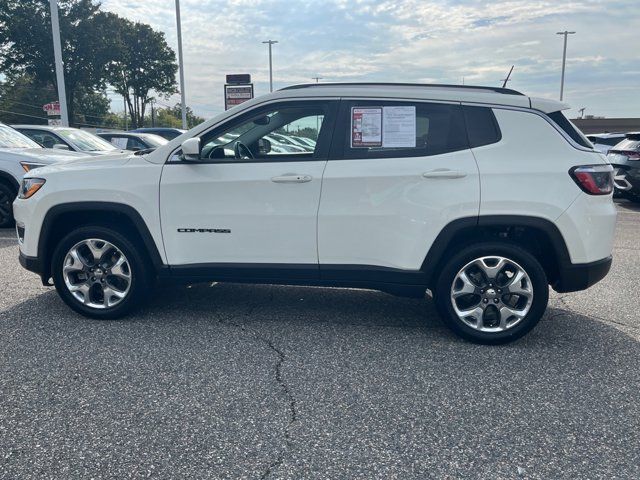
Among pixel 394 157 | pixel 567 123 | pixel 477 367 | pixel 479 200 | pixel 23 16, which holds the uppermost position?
pixel 23 16

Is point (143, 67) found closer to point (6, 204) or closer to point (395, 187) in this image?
point (6, 204)

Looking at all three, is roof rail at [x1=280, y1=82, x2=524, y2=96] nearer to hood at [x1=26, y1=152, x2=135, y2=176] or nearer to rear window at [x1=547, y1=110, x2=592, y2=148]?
rear window at [x1=547, y1=110, x2=592, y2=148]

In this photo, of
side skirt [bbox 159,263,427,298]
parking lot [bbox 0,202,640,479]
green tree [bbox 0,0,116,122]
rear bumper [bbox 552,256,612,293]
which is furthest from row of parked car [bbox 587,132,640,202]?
green tree [bbox 0,0,116,122]

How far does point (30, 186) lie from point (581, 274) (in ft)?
14.6

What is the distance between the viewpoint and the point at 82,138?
10430 mm

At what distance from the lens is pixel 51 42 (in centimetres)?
3406

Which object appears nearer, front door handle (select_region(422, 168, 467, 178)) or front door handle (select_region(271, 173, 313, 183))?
front door handle (select_region(422, 168, 467, 178))

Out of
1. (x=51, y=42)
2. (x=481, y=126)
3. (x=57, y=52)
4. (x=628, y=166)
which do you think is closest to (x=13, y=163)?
(x=481, y=126)

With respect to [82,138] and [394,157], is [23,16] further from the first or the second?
[394,157]

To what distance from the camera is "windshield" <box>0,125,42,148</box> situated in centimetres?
843

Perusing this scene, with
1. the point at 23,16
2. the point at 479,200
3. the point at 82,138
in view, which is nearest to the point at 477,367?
the point at 479,200

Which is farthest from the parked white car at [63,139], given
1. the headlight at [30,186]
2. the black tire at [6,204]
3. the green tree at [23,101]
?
the green tree at [23,101]

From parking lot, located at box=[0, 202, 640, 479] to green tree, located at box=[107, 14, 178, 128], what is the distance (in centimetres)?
4427

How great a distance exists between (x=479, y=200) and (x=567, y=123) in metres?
0.88
